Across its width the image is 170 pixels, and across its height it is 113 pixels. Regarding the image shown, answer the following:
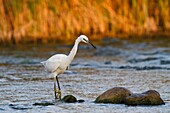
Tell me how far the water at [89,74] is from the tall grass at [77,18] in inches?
18.7

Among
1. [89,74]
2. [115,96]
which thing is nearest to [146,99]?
[115,96]

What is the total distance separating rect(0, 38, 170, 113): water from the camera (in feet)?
28.5

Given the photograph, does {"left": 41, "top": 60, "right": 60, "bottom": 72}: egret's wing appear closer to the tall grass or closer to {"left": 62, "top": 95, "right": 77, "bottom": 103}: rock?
{"left": 62, "top": 95, "right": 77, "bottom": 103}: rock

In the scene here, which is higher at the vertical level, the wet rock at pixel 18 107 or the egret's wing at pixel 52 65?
the egret's wing at pixel 52 65

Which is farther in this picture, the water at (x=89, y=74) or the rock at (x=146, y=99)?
the water at (x=89, y=74)

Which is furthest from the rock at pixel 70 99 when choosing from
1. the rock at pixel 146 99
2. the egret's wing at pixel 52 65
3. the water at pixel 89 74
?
the egret's wing at pixel 52 65

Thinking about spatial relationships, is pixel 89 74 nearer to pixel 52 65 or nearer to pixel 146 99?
pixel 52 65

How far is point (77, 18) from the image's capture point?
18.0 metres

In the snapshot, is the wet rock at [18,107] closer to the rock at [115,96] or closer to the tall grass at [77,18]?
the rock at [115,96]

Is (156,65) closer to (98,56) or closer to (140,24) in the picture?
(98,56)

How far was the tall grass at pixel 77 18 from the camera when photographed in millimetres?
17234

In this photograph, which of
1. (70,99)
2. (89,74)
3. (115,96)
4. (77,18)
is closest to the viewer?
(115,96)

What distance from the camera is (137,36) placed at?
19125 mm

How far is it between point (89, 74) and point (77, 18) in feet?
18.7
